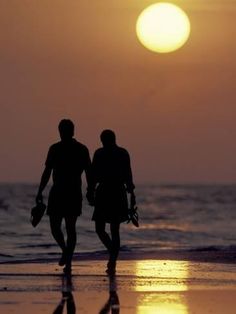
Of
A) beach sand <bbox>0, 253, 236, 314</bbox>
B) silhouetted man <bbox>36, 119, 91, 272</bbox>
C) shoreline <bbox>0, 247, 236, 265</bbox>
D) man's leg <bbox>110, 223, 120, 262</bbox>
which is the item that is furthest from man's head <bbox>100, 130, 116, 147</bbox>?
shoreline <bbox>0, 247, 236, 265</bbox>

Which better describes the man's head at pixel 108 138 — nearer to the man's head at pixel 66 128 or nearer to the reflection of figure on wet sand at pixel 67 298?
the man's head at pixel 66 128

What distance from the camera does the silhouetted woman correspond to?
55.2 ft

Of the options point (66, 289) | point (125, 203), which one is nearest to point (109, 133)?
point (125, 203)

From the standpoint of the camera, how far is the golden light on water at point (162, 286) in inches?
482

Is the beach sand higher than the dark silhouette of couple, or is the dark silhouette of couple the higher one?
the dark silhouette of couple

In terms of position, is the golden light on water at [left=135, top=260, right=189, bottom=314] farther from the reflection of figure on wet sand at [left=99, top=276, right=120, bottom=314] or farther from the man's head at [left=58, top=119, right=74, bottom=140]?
the man's head at [left=58, top=119, right=74, bottom=140]

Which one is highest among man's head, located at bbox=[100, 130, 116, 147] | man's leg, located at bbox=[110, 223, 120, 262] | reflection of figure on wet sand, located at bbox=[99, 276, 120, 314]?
man's head, located at bbox=[100, 130, 116, 147]

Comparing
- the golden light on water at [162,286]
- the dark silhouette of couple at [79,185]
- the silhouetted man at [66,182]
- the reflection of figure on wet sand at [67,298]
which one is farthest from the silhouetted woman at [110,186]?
the reflection of figure on wet sand at [67,298]

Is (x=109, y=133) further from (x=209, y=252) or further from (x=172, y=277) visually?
(x=209, y=252)

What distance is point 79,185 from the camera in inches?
661

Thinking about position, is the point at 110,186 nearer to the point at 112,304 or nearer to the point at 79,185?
the point at 79,185

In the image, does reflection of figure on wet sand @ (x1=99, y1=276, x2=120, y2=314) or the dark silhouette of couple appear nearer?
reflection of figure on wet sand @ (x1=99, y1=276, x2=120, y2=314)

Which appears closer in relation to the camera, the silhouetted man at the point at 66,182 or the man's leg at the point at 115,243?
the silhouetted man at the point at 66,182

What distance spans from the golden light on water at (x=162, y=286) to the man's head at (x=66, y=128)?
189 cm
